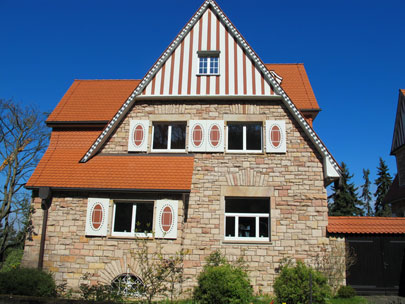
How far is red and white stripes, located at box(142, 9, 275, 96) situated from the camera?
13555 mm

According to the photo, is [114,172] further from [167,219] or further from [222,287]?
[222,287]

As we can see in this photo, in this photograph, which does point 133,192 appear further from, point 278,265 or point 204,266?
point 278,265

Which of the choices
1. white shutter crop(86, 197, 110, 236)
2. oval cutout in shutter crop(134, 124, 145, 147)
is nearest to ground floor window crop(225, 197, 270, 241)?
oval cutout in shutter crop(134, 124, 145, 147)

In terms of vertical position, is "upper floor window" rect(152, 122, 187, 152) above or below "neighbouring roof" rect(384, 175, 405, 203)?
above

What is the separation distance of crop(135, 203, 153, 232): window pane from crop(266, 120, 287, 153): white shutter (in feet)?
15.6

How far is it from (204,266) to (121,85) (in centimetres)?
1042

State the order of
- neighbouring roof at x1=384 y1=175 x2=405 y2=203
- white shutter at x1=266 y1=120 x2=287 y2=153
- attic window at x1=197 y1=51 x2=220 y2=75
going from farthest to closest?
neighbouring roof at x1=384 y1=175 x2=405 y2=203
attic window at x1=197 y1=51 x2=220 y2=75
white shutter at x1=266 y1=120 x2=287 y2=153

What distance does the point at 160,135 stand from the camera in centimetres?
1388

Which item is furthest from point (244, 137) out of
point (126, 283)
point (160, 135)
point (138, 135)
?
point (126, 283)

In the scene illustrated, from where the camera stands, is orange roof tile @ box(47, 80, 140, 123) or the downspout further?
orange roof tile @ box(47, 80, 140, 123)

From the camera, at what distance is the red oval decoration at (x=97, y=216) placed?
479 inches

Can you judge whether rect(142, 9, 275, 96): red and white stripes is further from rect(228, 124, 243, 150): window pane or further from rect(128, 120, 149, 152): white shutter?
rect(228, 124, 243, 150): window pane

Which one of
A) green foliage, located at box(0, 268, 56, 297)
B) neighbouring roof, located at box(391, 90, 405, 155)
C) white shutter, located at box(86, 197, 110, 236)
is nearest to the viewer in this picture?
green foliage, located at box(0, 268, 56, 297)

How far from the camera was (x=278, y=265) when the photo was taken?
11906 mm
